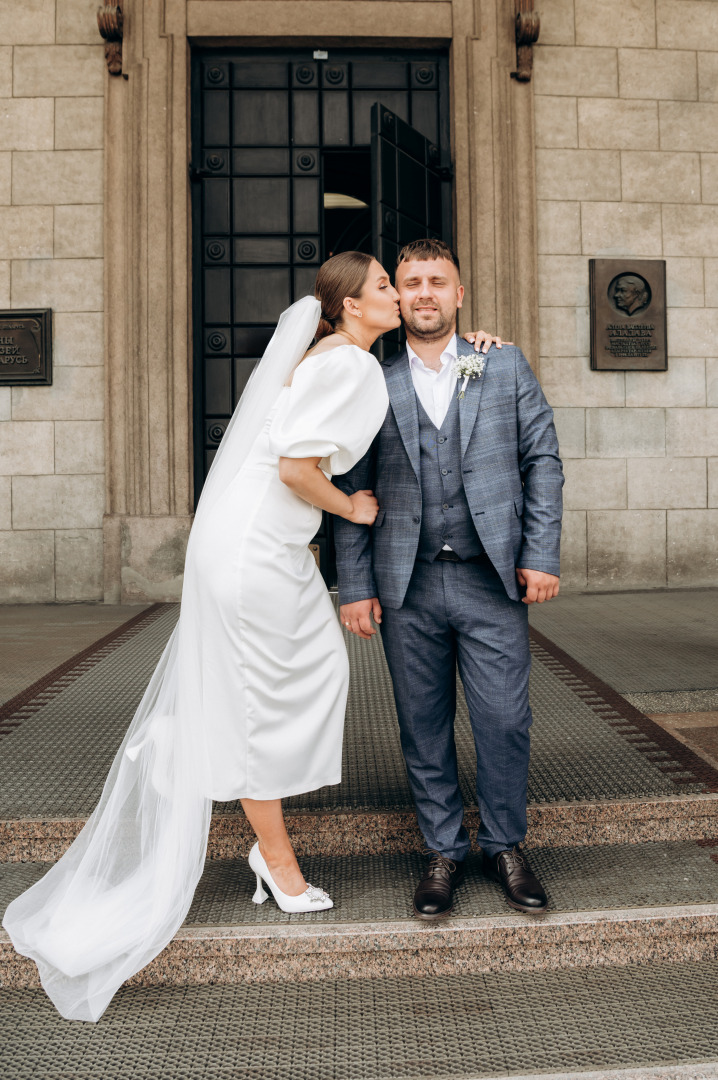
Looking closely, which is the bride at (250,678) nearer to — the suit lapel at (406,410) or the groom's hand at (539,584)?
the suit lapel at (406,410)

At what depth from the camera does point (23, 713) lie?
403 centimetres

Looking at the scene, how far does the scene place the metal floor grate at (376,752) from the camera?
3059 millimetres

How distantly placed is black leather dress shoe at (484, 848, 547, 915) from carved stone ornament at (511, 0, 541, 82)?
7.01 m

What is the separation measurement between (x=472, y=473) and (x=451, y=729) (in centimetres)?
82

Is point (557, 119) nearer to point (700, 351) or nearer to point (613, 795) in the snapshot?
point (700, 351)

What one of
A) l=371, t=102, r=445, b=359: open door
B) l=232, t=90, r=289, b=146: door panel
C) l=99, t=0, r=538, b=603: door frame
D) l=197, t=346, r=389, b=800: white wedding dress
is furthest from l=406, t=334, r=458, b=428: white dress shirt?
l=232, t=90, r=289, b=146: door panel

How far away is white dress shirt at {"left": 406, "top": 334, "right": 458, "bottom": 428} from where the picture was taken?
2627 millimetres

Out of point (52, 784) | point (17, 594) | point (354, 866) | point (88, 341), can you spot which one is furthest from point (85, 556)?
point (354, 866)

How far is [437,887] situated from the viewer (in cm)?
253

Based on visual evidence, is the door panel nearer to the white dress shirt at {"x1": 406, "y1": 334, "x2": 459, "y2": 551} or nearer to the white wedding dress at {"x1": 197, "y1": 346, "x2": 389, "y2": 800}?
the white dress shirt at {"x1": 406, "y1": 334, "x2": 459, "y2": 551}

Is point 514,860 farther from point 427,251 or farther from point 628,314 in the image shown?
point 628,314

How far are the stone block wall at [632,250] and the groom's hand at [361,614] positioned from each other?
5.21 metres

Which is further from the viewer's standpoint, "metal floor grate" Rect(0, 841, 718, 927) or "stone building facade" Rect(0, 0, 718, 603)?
"stone building facade" Rect(0, 0, 718, 603)

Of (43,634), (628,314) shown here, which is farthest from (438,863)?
(628,314)
